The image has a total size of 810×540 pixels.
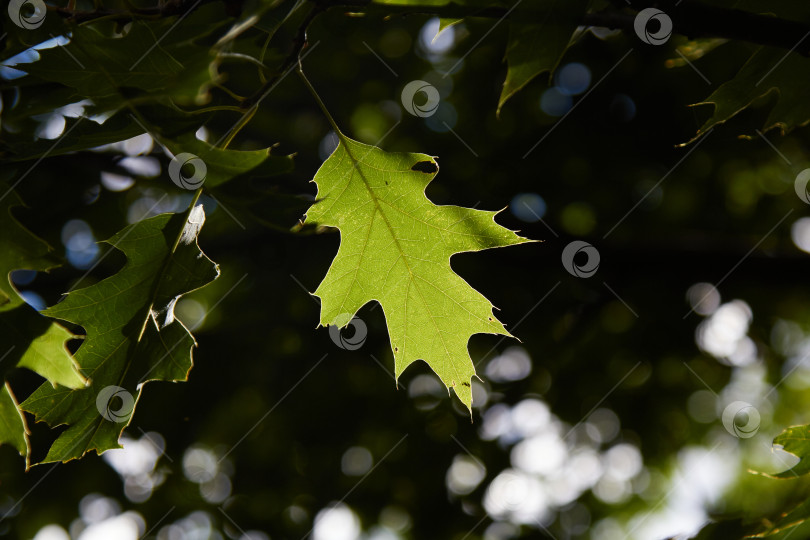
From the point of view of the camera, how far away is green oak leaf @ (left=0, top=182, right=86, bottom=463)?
4.37 feet

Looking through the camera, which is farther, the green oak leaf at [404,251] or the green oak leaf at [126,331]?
the green oak leaf at [404,251]

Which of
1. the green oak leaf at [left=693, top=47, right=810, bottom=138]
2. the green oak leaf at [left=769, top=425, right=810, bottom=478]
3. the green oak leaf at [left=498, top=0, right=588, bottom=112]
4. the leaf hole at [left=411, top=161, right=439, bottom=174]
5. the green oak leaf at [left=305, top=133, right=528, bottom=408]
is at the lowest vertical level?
the green oak leaf at [left=305, top=133, right=528, bottom=408]

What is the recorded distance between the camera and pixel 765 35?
1333 millimetres

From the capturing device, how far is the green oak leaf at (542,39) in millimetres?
1429

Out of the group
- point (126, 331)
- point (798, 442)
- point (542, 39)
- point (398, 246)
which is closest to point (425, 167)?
point (398, 246)

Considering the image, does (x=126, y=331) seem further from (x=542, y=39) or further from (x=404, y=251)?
(x=542, y=39)

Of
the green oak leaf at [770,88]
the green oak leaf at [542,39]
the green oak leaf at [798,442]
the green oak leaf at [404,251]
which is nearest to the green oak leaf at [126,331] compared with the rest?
the green oak leaf at [404,251]

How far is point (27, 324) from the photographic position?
1.35 meters

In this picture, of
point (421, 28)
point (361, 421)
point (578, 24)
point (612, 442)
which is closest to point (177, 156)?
point (578, 24)

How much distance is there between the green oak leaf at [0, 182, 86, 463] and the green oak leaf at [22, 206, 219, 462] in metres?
0.19

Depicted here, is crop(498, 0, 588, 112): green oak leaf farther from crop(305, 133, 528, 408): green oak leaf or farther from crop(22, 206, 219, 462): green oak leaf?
crop(22, 206, 219, 462): green oak leaf

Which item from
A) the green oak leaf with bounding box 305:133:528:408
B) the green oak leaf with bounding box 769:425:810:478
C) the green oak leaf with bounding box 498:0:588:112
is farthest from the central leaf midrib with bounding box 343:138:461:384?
the green oak leaf with bounding box 769:425:810:478

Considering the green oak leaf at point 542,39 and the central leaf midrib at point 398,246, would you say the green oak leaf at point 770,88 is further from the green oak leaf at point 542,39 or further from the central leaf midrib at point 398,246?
the central leaf midrib at point 398,246

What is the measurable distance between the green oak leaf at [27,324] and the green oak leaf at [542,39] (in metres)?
1.16
